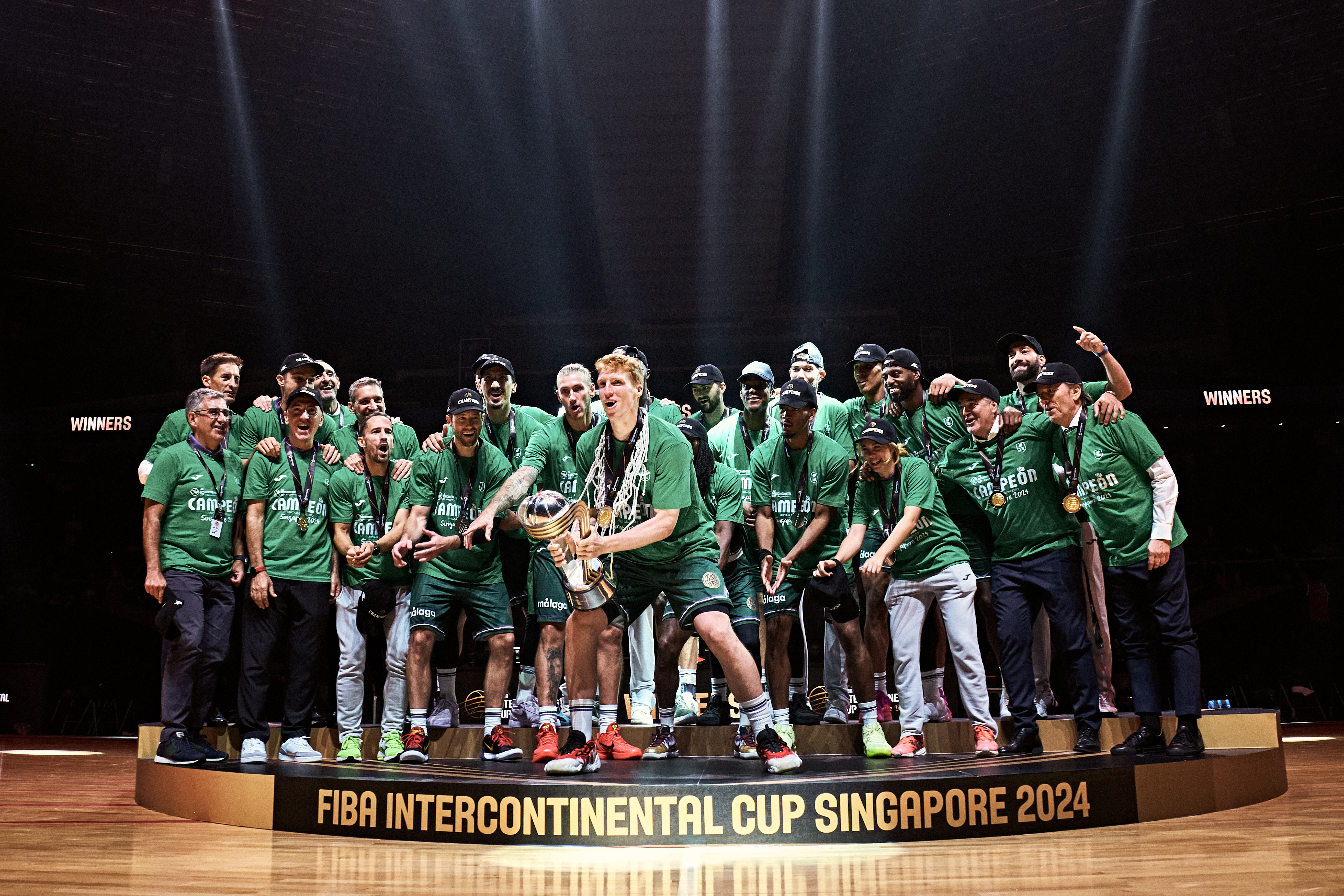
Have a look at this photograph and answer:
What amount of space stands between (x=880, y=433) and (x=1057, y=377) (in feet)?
2.74

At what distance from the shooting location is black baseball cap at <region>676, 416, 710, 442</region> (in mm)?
5086

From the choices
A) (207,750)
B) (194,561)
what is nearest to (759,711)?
(207,750)

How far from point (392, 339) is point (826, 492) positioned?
1064 cm

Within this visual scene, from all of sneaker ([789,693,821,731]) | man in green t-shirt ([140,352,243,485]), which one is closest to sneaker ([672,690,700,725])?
sneaker ([789,693,821,731])

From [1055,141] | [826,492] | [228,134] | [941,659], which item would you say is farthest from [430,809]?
[1055,141]

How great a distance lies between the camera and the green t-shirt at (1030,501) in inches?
192

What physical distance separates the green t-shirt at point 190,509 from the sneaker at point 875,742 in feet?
10.4

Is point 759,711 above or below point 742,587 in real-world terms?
below

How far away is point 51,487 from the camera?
13164mm

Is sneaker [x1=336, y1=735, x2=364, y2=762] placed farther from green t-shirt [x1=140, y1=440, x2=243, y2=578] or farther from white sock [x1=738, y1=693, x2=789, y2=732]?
white sock [x1=738, y1=693, x2=789, y2=732]

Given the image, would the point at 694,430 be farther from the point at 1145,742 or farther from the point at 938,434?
the point at 1145,742

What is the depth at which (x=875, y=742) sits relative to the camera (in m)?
4.85

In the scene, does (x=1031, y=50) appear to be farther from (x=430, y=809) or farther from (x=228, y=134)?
(x=430, y=809)

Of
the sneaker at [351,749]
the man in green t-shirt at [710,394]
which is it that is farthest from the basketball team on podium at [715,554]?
the man in green t-shirt at [710,394]
